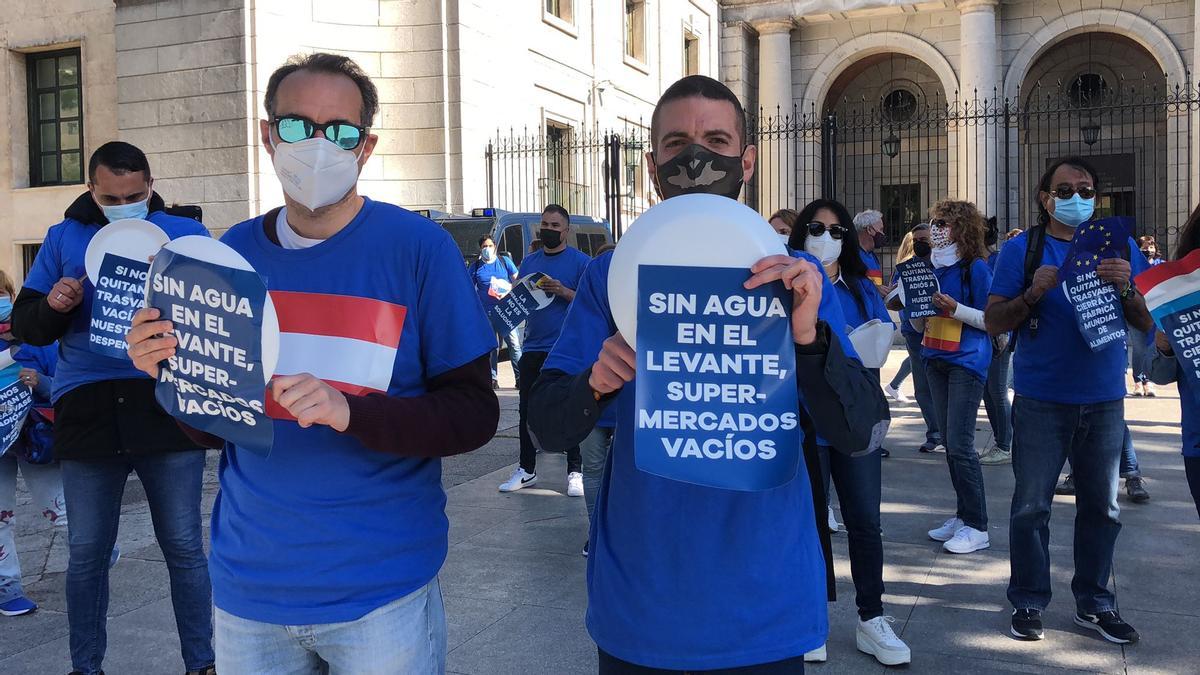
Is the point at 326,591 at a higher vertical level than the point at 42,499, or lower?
higher

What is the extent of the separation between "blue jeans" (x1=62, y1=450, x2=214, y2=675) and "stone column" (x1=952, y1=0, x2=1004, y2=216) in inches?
977

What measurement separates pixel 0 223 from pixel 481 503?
48.0 ft

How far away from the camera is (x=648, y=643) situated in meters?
1.98

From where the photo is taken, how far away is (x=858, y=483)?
4.41 m

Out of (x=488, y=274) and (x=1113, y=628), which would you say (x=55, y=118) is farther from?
(x=1113, y=628)

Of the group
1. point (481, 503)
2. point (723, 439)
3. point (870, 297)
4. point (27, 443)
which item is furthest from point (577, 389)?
point (481, 503)

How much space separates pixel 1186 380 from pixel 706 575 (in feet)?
9.00

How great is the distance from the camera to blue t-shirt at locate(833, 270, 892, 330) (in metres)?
4.58

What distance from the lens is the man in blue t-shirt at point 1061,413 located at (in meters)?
4.46

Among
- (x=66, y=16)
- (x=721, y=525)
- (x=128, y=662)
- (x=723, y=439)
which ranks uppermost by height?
(x=66, y=16)

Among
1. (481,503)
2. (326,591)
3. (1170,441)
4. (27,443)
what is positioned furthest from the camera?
(1170,441)

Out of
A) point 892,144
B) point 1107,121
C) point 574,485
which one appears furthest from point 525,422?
point 1107,121

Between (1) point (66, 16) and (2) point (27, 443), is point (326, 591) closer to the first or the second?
(2) point (27, 443)

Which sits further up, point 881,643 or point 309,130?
point 309,130
